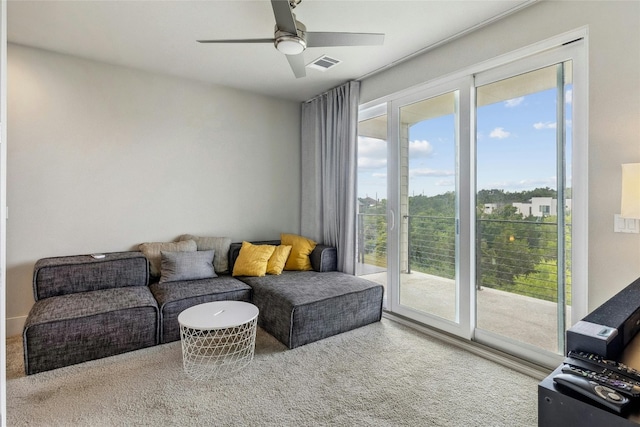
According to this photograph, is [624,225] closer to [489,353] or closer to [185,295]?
[489,353]

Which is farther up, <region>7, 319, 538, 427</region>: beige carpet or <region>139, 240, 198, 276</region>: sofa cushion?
<region>139, 240, 198, 276</region>: sofa cushion

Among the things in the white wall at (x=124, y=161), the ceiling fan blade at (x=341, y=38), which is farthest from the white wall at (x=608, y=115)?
the white wall at (x=124, y=161)

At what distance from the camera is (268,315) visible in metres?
2.89

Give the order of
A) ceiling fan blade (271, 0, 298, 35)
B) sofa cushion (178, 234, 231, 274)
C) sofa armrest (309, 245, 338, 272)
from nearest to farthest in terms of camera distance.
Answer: ceiling fan blade (271, 0, 298, 35) → sofa cushion (178, 234, 231, 274) → sofa armrest (309, 245, 338, 272)

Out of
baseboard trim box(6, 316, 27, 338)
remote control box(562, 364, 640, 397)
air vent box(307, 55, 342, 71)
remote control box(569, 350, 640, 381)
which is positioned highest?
air vent box(307, 55, 342, 71)

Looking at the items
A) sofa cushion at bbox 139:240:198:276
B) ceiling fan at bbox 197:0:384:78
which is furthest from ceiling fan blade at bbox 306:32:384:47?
sofa cushion at bbox 139:240:198:276

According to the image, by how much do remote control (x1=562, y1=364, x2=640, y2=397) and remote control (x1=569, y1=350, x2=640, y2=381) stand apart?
32 millimetres

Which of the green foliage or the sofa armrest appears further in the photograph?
the sofa armrest

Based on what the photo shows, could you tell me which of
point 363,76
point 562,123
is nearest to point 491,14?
point 562,123

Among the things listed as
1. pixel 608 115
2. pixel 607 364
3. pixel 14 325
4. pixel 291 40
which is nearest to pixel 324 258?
pixel 291 40

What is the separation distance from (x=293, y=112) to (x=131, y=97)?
2024mm

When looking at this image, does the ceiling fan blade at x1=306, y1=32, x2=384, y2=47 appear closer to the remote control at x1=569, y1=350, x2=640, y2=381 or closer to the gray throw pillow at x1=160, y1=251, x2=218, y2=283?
the remote control at x1=569, y1=350, x2=640, y2=381

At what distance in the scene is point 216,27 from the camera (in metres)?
2.54

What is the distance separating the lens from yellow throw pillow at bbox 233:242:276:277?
3.45 metres
